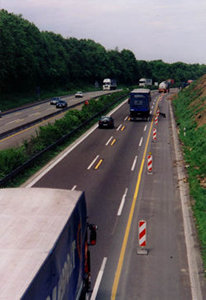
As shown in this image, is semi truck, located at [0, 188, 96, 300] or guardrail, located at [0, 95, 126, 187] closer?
semi truck, located at [0, 188, 96, 300]

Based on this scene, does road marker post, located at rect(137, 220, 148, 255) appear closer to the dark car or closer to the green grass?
the dark car

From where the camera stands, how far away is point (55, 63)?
126m

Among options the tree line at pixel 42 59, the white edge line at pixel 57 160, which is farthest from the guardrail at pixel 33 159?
the tree line at pixel 42 59

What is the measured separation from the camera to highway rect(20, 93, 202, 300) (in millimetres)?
12883

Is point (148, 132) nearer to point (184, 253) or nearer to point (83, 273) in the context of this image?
point (184, 253)

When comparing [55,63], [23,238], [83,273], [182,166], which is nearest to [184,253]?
[83,273]

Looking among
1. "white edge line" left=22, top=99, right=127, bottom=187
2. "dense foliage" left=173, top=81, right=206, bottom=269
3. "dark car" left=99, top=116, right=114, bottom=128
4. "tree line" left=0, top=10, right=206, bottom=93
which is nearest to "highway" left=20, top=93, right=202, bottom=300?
"white edge line" left=22, top=99, right=127, bottom=187

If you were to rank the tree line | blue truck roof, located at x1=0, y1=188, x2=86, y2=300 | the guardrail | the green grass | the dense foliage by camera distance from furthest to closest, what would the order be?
1. the tree line
2. the green grass
3. the guardrail
4. the dense foliage
5. blue truck roof, located at x1=0, y1=188, x2=86, y2=300

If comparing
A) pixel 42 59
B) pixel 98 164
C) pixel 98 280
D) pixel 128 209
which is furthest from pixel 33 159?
pixel 42 59

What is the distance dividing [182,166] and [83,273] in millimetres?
19732

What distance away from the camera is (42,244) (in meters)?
6.64

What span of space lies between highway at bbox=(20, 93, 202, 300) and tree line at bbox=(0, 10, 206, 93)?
2385 inches

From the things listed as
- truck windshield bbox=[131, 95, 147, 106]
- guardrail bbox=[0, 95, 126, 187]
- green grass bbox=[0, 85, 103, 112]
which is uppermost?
truck windshield bbox=[131, 95, 147, 106]

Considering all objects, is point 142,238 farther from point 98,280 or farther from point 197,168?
point 197,168
